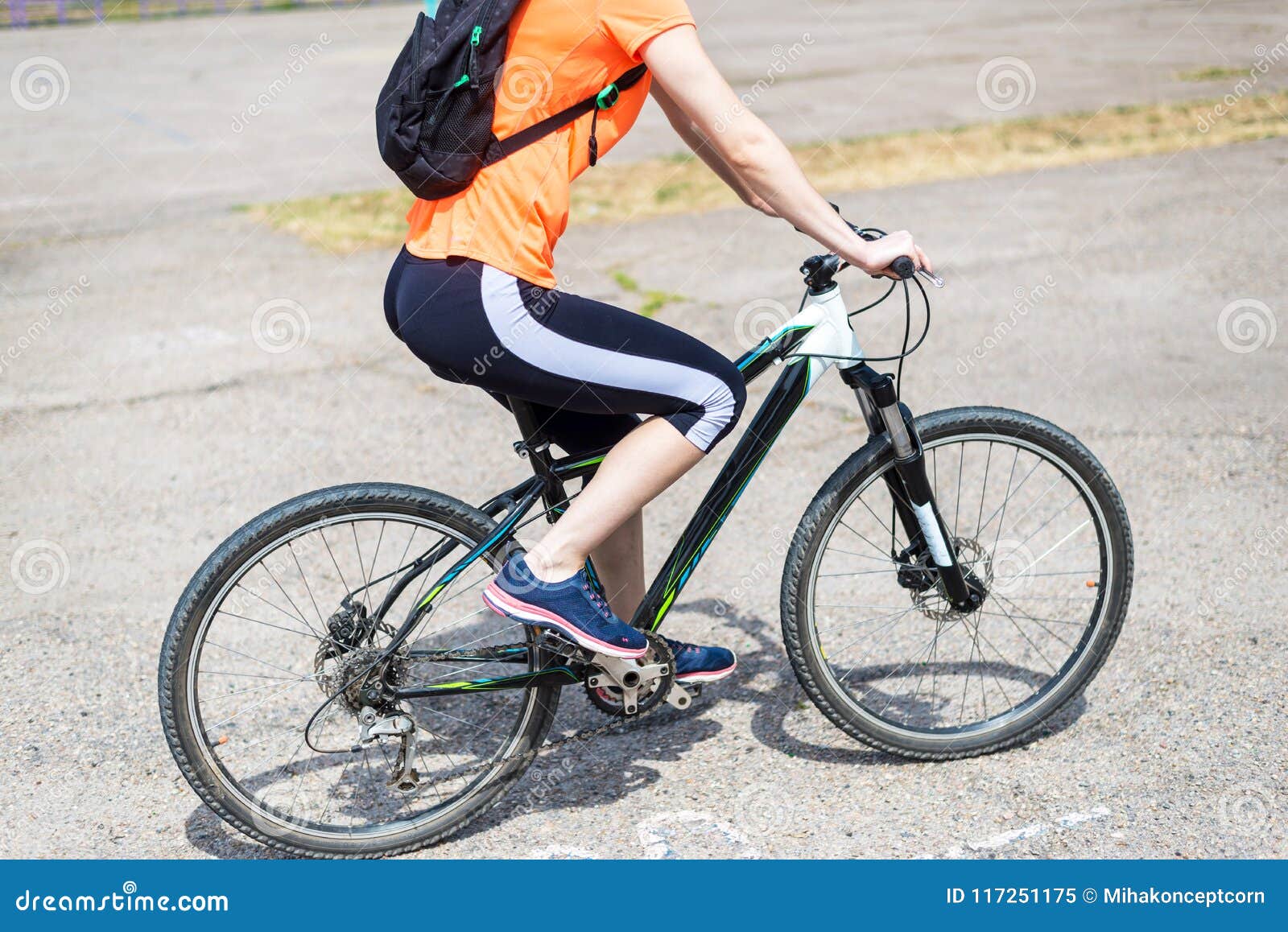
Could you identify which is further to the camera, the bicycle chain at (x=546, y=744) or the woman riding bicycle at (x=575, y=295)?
the bicycle chain at (x=546, y=744)

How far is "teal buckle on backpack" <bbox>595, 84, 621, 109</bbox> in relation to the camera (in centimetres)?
266

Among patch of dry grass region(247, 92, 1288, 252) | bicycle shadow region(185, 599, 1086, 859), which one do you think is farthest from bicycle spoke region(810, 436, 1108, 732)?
patch of dry grass region(247, 92, 1288, 252)

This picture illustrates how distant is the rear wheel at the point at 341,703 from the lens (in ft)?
9.37

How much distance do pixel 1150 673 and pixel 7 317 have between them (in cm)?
631

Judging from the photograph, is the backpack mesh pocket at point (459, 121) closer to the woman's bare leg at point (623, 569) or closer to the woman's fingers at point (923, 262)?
the woman's fingers at point (923, 262)

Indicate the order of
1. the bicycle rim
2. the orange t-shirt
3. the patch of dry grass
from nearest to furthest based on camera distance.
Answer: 1. the orange t-shirt
2. the bicycle rim
3. the patch of dry grass

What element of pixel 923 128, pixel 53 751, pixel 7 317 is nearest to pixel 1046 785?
pixel 53 751

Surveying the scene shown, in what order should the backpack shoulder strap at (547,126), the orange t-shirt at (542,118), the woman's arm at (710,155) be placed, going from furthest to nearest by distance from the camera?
the woman's arm at (710,155) < the backpack shoulder strap at (547,126) < the orange t-shirt at (542,118)

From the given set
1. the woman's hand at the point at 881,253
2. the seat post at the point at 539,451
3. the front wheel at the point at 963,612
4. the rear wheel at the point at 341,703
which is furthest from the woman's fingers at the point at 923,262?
the rear wheel at the point at 341,703

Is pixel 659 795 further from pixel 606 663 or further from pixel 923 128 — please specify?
pixel 923 128

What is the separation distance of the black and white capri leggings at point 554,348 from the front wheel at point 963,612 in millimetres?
481

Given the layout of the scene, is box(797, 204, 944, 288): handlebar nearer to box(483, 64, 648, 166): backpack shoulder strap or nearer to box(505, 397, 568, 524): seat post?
box(483, 64, 648, 166): backpack shoulder strap

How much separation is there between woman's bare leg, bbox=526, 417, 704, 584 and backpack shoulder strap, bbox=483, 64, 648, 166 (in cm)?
67

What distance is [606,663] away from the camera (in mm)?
3064
